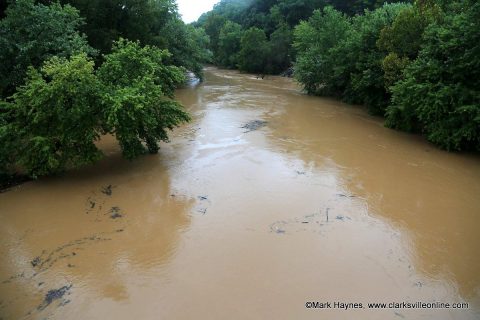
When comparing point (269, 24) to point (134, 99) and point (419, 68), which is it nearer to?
point (419, 68)

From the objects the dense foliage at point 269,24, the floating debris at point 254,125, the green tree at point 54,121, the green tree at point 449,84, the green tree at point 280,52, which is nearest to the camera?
the green tree at point 54,121

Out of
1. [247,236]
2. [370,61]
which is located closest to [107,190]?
[247,236]

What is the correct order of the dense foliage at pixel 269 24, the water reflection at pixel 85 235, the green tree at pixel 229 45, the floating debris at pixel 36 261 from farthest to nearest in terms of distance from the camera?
the green tree at pixel 229 45 → the dense foliage at pixel 269 24 → the floating debris at pixel 36 261 → the water reflection at pixel 85 235

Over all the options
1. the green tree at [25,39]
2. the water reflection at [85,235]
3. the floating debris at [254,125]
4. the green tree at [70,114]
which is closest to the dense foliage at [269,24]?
the floating debris at [254,125]

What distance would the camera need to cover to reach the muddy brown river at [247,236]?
639 centimetres

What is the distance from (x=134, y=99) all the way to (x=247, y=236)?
489 centimetres

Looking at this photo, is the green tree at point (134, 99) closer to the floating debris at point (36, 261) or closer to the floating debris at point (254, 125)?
the floating debris at point (36, 261)

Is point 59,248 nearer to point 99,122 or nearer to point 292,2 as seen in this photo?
point 99,122

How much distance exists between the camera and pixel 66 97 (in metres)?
10.2

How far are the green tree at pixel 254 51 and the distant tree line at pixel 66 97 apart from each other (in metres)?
32.1

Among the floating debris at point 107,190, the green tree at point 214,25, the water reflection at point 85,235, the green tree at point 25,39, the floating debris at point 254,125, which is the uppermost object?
the green tree at point 214,25

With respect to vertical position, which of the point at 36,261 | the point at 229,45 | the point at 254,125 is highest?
the point at 229,45

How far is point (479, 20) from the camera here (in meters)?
12.2

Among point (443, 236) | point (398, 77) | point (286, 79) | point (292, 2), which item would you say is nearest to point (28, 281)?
point (443, 236)
